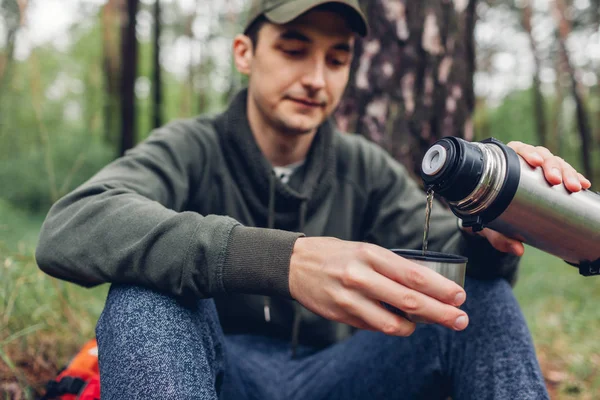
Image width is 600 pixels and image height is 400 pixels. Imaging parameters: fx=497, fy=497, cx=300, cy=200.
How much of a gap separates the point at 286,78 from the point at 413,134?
1.04 m

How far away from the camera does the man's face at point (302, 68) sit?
1973 millimetres

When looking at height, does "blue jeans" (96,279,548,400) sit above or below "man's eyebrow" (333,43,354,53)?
below

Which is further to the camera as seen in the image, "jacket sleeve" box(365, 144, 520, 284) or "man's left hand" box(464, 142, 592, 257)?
"jacket sleeve" box(365, 144, 520, 284)

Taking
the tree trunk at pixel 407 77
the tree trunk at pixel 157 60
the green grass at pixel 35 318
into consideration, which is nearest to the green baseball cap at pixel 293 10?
the tree trunk at pixel 407 77

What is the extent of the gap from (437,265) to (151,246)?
668mm

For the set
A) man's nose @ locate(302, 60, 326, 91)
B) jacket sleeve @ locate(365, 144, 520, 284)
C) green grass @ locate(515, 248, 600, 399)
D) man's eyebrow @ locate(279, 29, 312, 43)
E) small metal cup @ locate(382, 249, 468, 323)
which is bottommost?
green grass @ locate(515, 248, 600, 399)

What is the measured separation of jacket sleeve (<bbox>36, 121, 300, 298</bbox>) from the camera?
1130 millimetres

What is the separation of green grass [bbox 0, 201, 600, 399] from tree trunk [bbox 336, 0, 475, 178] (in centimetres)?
142

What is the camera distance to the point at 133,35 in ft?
30.1

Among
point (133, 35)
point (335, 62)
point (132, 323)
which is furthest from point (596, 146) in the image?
point (132, 323)

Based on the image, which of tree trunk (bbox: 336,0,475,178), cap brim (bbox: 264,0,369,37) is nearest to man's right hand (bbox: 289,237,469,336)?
cap brim (bbox: 264,0,369,37)

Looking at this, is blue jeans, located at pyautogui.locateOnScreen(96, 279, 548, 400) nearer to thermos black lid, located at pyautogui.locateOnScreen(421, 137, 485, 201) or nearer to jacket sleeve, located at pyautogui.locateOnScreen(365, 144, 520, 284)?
jacket sleeve, located at pyautogui.locateOnScreen(365, 144, 520, 284)

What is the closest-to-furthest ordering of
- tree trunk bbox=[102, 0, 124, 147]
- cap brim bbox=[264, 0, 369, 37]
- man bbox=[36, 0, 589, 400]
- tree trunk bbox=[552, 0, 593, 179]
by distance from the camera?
man bbox=[36, 0, 589, 400]
cap brim bbox=[264, 0, 369, 37]
tree trunk bbox=[552, 0, 593, 179]
tree trunk bbox=[102, 0, 124, 147]

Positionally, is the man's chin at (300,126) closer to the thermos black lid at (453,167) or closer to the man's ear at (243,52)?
the man's ear at (243,52)
